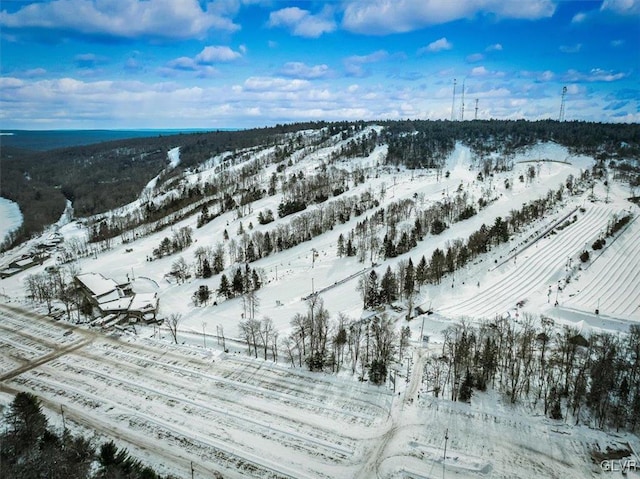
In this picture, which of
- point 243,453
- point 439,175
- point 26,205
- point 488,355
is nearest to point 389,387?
point 488,355

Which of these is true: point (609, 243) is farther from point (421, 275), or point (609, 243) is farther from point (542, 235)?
point (421, 275)

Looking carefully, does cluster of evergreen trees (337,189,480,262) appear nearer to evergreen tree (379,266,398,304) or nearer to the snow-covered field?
the snow-covered field

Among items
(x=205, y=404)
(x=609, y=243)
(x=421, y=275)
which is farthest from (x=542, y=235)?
(x=205, y=404)

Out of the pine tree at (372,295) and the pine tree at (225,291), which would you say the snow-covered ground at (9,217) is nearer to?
the pine tree at (225,291)

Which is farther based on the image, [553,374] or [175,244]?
[175,244]

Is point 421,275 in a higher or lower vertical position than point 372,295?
higher

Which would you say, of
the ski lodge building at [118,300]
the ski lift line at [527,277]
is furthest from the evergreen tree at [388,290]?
the ski lodge building at [118,300]

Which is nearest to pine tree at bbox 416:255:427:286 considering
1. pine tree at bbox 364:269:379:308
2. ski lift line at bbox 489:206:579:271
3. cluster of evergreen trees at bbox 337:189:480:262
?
pine tree at bbox 364:269:379:308

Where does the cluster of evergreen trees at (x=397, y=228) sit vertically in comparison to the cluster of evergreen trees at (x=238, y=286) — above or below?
above
